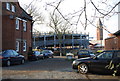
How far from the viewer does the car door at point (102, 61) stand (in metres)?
10.8

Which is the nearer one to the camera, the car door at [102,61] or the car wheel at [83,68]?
the car door at [102,61]

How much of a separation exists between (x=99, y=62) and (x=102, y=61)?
7.7 inches

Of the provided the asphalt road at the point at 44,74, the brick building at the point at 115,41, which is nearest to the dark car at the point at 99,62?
the asphalt road at the point at 44,74

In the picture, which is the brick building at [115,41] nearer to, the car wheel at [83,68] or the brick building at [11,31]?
the brick building at [11,31]

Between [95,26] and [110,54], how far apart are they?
523 cm

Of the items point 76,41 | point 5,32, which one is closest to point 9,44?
point 5,32

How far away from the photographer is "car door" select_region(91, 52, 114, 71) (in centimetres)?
1084

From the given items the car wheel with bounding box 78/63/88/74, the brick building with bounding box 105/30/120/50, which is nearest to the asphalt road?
the car wheel with bounding box 78/63/88/74

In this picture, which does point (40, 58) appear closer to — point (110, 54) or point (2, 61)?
point (2, 61)

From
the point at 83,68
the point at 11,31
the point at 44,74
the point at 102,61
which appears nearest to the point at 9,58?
the point at 44,74

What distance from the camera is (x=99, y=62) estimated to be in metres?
11.1

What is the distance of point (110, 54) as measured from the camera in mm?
11023

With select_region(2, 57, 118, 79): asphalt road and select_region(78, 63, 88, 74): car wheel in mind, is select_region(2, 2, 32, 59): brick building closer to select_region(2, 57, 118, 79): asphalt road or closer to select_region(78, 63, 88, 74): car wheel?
select_region(2, 57, 118, 79): asphalt road

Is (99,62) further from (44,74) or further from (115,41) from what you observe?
(115,41)
